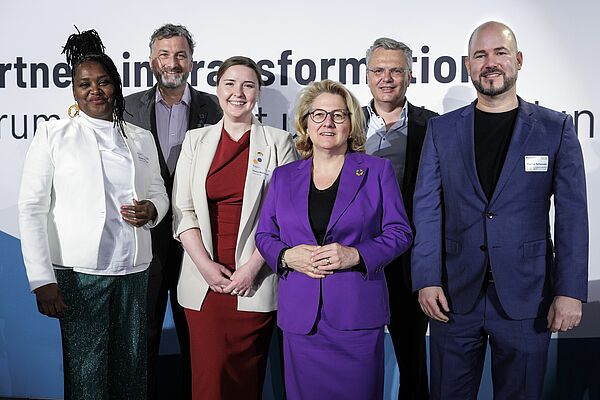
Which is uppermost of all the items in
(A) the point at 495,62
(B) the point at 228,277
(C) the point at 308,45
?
(C) the point at 308,45

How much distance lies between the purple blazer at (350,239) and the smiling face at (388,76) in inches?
28.3

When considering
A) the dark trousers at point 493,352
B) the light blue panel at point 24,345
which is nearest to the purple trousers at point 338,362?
the dark trousers at point 493,352

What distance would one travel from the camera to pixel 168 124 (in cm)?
348

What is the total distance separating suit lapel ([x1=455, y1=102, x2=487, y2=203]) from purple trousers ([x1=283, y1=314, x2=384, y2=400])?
27.2 inches

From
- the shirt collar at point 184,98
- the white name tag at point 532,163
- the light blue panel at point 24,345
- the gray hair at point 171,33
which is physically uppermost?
the gray hair at point 171,33

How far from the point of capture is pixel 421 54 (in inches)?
139

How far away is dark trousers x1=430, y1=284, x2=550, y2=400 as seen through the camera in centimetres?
257

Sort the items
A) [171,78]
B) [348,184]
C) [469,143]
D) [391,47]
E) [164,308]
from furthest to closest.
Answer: [164,308] < [171,78] < [391,47] < [469,143] < [348,184]

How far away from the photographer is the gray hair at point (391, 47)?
3238mm

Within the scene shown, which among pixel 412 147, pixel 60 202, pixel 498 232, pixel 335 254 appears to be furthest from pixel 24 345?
pixel 498 232

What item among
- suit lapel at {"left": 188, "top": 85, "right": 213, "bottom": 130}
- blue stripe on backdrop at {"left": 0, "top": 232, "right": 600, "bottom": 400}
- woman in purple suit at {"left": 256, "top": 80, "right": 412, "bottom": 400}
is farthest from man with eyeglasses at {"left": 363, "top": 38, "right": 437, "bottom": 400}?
blue stripe on backdrop at {"left": 0, "top": 232, "right": 600, "bottom": 400}

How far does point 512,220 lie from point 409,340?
989 mm

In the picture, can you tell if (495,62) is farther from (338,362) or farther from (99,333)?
(99,333)

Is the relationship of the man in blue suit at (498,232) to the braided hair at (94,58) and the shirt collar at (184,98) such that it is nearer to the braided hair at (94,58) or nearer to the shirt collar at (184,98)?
the braided hair at (94,58)
